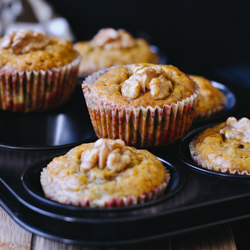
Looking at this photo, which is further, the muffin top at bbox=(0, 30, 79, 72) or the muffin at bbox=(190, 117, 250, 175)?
the muffin top at bbox=(0, 30, 79, 72)

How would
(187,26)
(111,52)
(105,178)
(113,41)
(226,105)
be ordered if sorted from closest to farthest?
(105,178) < (226,105) < (111,52) < (113,41) < (187,26)

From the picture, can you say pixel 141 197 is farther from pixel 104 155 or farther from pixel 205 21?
pixel 205 21

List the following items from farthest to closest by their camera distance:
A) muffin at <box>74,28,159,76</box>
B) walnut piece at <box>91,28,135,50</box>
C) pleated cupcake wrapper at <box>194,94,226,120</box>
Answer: walnut piece at <box>91,28,135,50</box> → muffin at <box>74,28,159,76</box> → pleated cupcake wrapper at <box>194,94,226,120</box>

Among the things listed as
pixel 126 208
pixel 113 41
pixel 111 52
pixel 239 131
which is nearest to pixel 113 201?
pixel 126 208

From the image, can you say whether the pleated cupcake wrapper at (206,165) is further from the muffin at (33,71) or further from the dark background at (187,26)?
the dark background at (187,26)

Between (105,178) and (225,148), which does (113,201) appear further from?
(225,148)

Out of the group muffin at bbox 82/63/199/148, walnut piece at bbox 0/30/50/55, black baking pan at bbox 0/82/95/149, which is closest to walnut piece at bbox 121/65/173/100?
muffin at bbox 82/63/199/148

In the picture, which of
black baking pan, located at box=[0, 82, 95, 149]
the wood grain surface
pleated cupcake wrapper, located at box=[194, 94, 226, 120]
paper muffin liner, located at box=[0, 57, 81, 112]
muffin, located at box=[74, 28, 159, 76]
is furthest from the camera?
muffin, located at box=[74, 28, 159, 76]

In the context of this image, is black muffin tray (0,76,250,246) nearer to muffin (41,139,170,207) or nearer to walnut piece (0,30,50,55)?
muffin (41,139,170,207)
